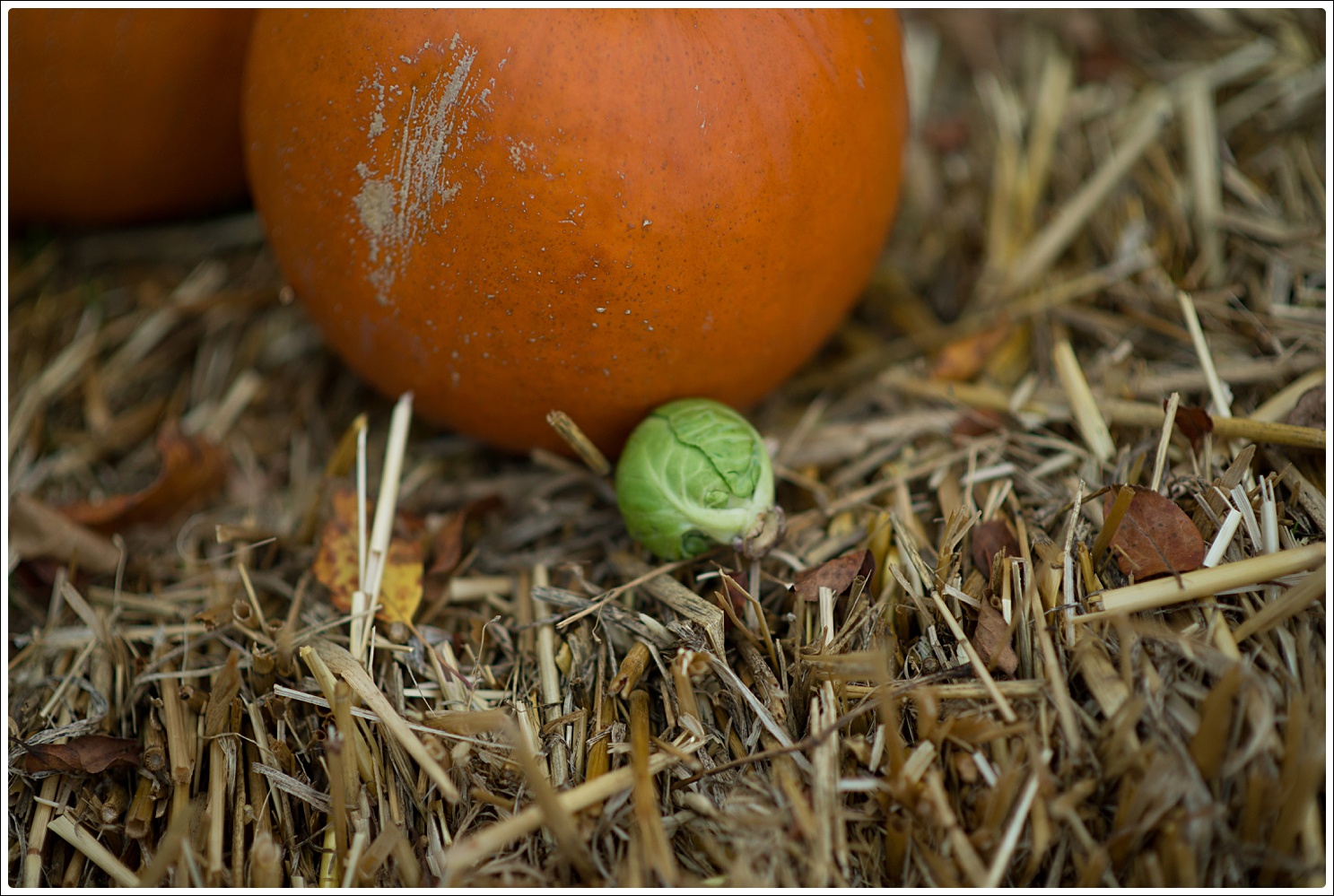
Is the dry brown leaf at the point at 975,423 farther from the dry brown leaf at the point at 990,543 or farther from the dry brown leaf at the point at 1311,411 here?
the dry brown leaf at the point at 1311,411

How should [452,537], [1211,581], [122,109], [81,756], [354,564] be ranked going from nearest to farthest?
[1211,581], [81,756], [354,564], [452,537], [122,109]

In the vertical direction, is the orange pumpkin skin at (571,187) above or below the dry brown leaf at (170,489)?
above

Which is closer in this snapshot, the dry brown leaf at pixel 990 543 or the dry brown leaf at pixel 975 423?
the dry brown leaf at pixel 990 543

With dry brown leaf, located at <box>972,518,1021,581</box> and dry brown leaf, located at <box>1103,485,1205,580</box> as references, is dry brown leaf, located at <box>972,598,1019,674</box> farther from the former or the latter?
dry brown leaf, located at <box>1103,485,1205,580</box>

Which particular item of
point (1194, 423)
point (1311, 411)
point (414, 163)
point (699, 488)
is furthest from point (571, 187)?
point (1311, 411)

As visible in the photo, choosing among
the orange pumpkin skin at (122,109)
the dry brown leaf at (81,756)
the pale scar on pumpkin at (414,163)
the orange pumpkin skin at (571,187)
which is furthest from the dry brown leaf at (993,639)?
the orange pumpkin skin at (122,109)

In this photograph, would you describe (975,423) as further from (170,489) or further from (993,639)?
(170,489)
